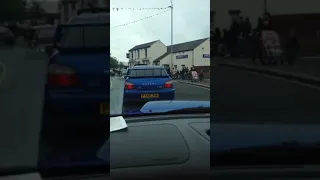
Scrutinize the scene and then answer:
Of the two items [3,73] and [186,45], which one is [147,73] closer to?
[186,45]

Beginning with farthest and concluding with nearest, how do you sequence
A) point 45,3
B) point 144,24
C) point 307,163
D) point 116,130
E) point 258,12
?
1. point 307,163
2. point 116,130
3. point 258,12
4. point 144,24
5. point 45,3

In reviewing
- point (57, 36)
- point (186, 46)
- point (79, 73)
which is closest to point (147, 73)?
point (186, 46)

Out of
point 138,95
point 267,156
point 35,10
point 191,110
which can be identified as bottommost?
point 267,156

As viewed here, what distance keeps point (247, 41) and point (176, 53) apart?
1.22 feet

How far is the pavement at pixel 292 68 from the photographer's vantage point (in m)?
1.91

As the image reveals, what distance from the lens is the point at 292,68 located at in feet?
6.48

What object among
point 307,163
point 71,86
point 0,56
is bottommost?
point 307,163

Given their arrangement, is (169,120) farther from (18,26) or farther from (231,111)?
(18,26)

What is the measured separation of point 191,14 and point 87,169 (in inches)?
34.8

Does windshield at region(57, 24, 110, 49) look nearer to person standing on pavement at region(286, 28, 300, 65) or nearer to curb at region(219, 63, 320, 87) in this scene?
curb at region(219, 63, 320, 87)

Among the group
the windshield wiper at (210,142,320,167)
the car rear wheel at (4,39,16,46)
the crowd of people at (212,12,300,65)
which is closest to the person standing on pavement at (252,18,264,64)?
the crowd of people at (212,12,300,65)

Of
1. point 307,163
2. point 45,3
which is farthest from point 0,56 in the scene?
point 307,163

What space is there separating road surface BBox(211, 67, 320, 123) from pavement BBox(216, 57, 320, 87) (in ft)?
0.09

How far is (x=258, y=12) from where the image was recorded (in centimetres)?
185
